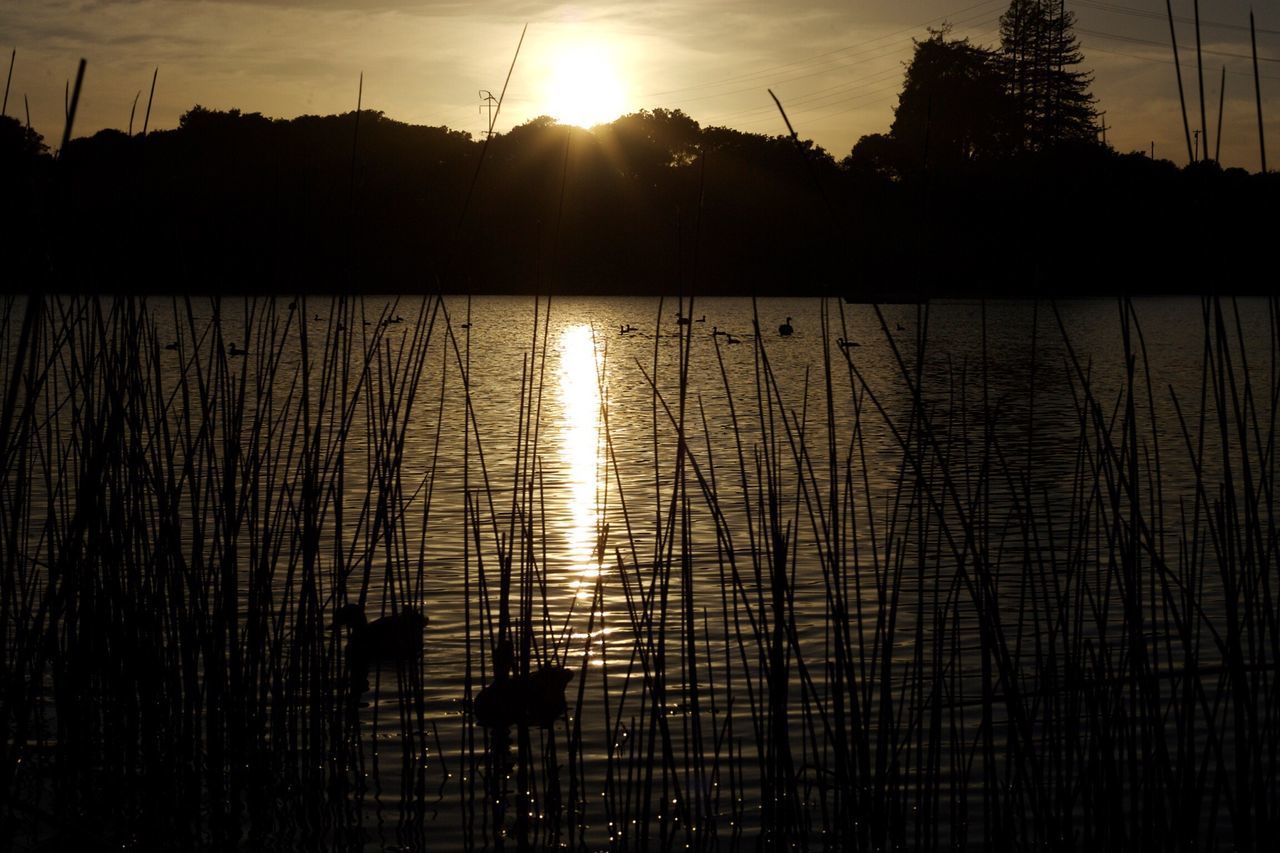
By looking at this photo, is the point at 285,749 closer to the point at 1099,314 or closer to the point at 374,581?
the point at 374,581

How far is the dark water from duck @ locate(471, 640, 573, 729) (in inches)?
2.6

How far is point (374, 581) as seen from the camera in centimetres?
552

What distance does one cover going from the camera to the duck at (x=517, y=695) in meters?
2.24

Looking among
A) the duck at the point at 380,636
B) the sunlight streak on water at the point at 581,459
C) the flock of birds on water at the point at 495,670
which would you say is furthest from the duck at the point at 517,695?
the sunlight streak on water at the point at 581,459

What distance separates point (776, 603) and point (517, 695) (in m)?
0.57

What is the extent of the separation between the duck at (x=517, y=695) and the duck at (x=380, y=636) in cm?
18

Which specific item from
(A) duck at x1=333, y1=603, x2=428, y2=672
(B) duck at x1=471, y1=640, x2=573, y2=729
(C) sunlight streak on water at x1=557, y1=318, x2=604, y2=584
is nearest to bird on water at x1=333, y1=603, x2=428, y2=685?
(A) duck at x1=333, y1=603, x2=428, y2=672

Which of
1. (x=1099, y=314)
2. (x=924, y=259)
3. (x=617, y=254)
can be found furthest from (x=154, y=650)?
(x=617, y=254)

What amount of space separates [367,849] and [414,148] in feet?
119

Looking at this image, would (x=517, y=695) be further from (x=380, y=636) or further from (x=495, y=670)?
(x=380, y=636)

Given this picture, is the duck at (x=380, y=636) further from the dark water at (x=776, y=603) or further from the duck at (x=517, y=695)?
the duck at (x=517, y=695)

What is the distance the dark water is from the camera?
2.12 metres

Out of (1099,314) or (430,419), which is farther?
(1099,314)

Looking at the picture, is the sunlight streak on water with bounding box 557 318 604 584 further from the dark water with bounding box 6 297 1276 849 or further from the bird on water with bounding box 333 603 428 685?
the bird on water with bounding box 333 603 428 685
